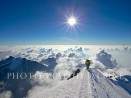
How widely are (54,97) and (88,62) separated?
25.1 metres

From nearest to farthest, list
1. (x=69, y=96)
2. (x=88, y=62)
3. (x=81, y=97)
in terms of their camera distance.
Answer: (x=81, y=97) → (x=69, y=96) → (x=88, y=62)

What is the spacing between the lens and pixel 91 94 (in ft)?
59.2

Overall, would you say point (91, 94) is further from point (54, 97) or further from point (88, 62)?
point (88, 62)

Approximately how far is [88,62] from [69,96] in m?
25.7

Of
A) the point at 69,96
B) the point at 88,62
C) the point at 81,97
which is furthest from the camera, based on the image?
the point at 88,62

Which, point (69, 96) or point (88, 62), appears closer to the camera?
point (69, 96)

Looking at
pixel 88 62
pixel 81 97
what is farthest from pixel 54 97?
pixel 88 62

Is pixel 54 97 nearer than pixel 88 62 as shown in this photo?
Yes

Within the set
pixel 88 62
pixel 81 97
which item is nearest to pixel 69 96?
pixel 81 97

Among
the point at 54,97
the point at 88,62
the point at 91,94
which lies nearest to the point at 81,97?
the point at 91,94

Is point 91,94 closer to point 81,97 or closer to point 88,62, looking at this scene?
point 81,97

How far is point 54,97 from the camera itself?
19766 mm

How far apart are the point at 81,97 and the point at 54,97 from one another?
13.1ft

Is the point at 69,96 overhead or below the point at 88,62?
below
